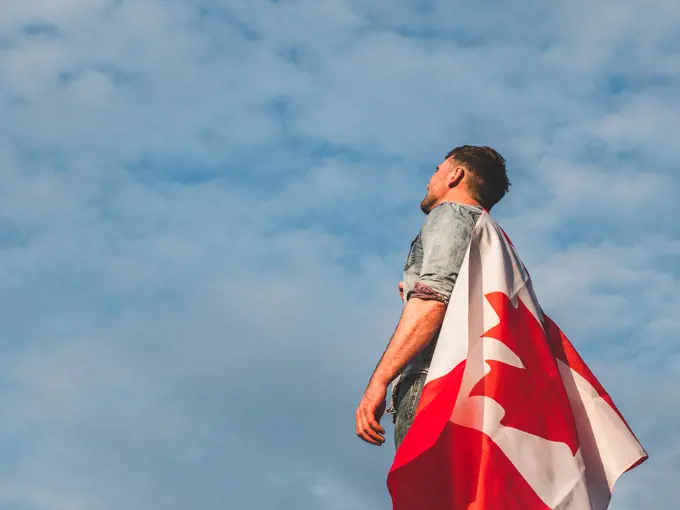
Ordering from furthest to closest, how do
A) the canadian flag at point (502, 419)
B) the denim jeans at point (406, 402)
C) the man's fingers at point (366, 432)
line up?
the denim jeans at point (406, 402)
the man's fingers at point (366, 432)
the canadian flag at point (502, 419)

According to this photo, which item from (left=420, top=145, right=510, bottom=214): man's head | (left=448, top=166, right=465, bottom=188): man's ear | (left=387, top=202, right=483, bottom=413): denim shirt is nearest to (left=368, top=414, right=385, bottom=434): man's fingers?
(left=387, top=202, right=483, bottom=413): denim shirt

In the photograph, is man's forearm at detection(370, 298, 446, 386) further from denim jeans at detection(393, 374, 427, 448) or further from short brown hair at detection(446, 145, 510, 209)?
short brown hair at detection(446, 145, 510, 209)

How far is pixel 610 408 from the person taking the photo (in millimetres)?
5766

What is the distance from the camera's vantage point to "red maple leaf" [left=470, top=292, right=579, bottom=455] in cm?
524

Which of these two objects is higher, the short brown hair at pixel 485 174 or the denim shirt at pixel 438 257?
the short brown hair at pixel 485 174

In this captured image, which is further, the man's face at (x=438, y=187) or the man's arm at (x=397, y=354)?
the man's face at (x=438, y=187)

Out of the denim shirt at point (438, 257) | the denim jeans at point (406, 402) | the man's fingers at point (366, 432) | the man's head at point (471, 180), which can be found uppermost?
the man's head at point (471, 180)

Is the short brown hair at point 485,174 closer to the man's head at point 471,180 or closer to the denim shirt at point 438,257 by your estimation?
the man's head at point 471,180

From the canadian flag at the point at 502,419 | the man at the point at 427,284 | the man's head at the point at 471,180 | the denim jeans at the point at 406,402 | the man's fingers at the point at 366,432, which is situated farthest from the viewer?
the man's head at the point at 471,180

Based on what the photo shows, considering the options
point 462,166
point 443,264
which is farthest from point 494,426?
point 462,166

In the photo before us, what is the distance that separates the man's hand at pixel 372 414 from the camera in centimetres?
525

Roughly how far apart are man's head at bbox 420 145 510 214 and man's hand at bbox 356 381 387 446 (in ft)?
4.91

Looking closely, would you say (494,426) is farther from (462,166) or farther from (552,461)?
(462,166)

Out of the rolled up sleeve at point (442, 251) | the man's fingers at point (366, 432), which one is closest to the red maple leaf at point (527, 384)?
the rolled up sleeve at point (442, 251)
